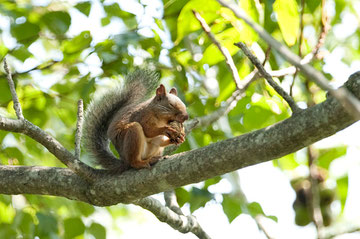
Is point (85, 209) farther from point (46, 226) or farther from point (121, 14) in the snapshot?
point (121, 14)

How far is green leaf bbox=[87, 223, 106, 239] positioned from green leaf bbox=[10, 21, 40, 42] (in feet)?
4.90

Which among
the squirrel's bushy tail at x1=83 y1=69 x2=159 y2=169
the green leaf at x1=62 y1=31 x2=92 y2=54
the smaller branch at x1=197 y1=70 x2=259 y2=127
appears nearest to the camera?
the smaller branch at x1=197 y1=70 x2=259 y2=127

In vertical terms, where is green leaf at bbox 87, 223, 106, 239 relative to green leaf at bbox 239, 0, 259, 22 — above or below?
below

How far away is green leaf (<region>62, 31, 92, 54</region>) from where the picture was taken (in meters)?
4.09

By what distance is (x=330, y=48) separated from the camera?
3607 millimetres

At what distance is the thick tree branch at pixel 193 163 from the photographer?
6.09 feet

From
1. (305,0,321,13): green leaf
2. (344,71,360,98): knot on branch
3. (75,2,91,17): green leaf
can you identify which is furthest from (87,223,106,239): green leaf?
(344,71,360,98): knot on branch

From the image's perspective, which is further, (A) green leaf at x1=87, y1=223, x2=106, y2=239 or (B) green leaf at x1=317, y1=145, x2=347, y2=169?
(A) green leaf at x1=87, y1=223, x2=106, y2=239

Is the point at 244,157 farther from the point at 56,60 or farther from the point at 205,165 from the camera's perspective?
the point at 56,60

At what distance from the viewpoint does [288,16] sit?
8.56ft

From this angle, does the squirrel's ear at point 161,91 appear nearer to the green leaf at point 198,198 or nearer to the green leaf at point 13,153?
the green leaf at point 198,198

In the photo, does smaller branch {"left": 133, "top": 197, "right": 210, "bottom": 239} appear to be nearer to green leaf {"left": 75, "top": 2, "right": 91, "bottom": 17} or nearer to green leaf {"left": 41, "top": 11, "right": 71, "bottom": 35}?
green leaf {"left": 41, "top": 11, "right": 71, "bottom": 35}

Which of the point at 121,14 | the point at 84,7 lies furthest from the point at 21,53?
the point at 121,14

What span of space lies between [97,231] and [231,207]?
3.39 ft
